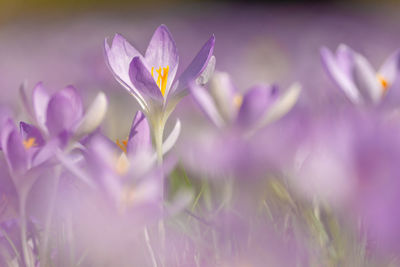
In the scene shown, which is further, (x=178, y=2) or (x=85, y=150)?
(x=178, y=2)

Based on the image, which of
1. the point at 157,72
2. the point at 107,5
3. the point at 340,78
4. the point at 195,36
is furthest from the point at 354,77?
the point at 107,5

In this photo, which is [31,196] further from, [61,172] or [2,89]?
[2,89]

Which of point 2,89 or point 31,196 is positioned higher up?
point 31,196

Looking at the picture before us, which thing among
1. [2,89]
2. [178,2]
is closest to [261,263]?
[2,89]

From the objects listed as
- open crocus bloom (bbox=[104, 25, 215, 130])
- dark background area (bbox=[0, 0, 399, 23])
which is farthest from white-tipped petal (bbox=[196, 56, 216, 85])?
dark background area (bbox=[0, 0, 399, 23])

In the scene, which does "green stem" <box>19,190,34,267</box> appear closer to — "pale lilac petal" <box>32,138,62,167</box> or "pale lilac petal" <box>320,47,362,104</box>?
"pale lilac petal" <box>32,138,62,167</box>

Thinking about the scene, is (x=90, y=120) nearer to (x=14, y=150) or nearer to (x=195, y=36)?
(x=14, y=150)
